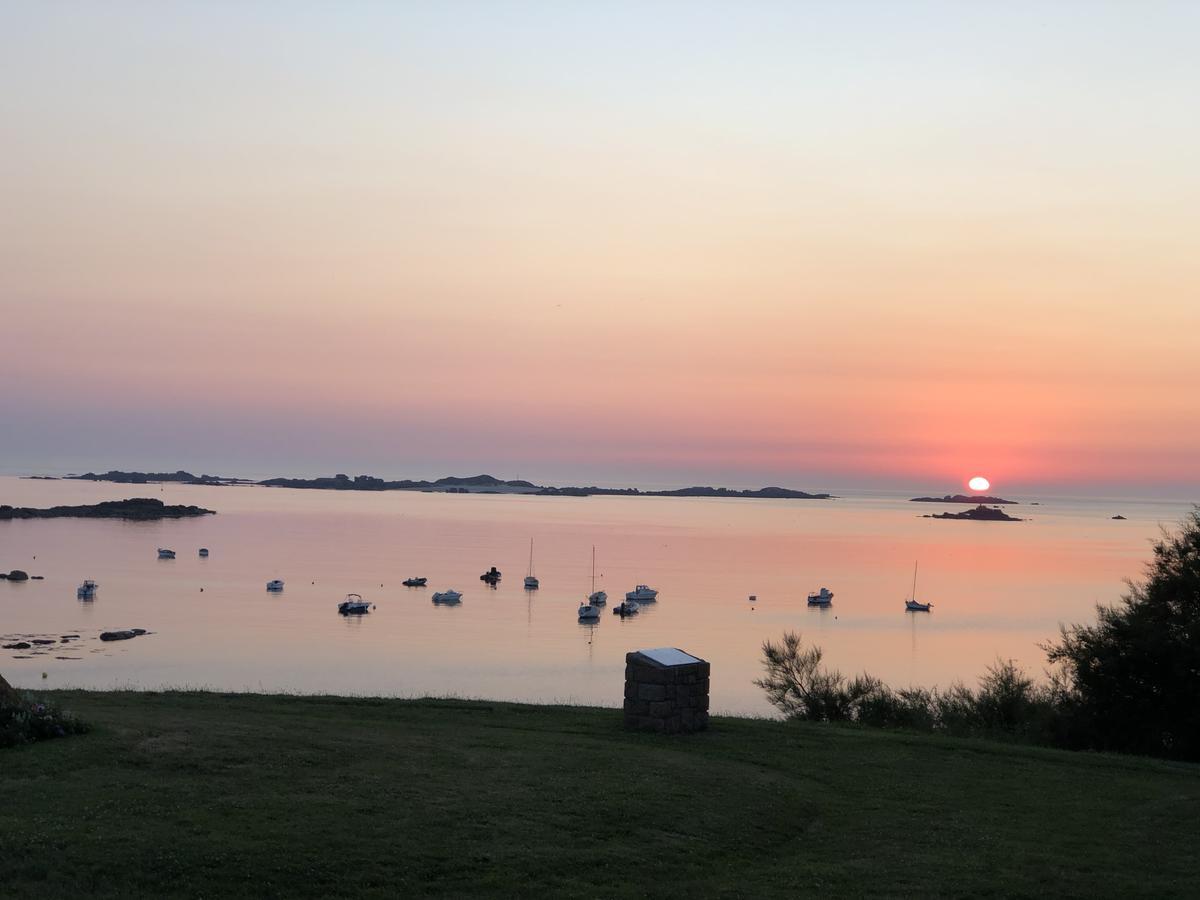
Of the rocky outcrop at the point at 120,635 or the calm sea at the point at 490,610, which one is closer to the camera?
the calm sea at the point at 490,610

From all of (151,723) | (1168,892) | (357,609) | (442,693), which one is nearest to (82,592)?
(357,609)

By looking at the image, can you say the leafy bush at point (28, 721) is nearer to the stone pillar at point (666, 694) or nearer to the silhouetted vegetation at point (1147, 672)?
the stone pillar at point (666, 694)

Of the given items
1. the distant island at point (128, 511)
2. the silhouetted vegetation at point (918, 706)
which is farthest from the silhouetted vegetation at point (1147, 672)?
the distant island at point (128, 511)

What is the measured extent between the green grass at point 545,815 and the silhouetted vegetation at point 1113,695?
6.82 m

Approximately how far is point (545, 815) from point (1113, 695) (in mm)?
19656

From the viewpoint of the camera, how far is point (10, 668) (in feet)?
157

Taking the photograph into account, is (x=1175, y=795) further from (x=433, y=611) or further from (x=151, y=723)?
(x=433, y=611)

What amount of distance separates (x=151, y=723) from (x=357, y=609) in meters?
58.8

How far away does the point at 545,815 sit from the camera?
13359 mm

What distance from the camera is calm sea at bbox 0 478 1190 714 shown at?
49.6m

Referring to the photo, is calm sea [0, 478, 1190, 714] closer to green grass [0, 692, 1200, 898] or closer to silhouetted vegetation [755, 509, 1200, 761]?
silhouetted vegetation [755, 509, 1200, 761]

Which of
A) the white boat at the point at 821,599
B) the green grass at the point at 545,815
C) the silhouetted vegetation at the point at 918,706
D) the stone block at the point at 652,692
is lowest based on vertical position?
the white boat at the point at 821,599

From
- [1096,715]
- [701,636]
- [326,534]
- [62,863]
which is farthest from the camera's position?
[326,534]

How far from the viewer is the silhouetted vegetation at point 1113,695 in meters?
25.8
